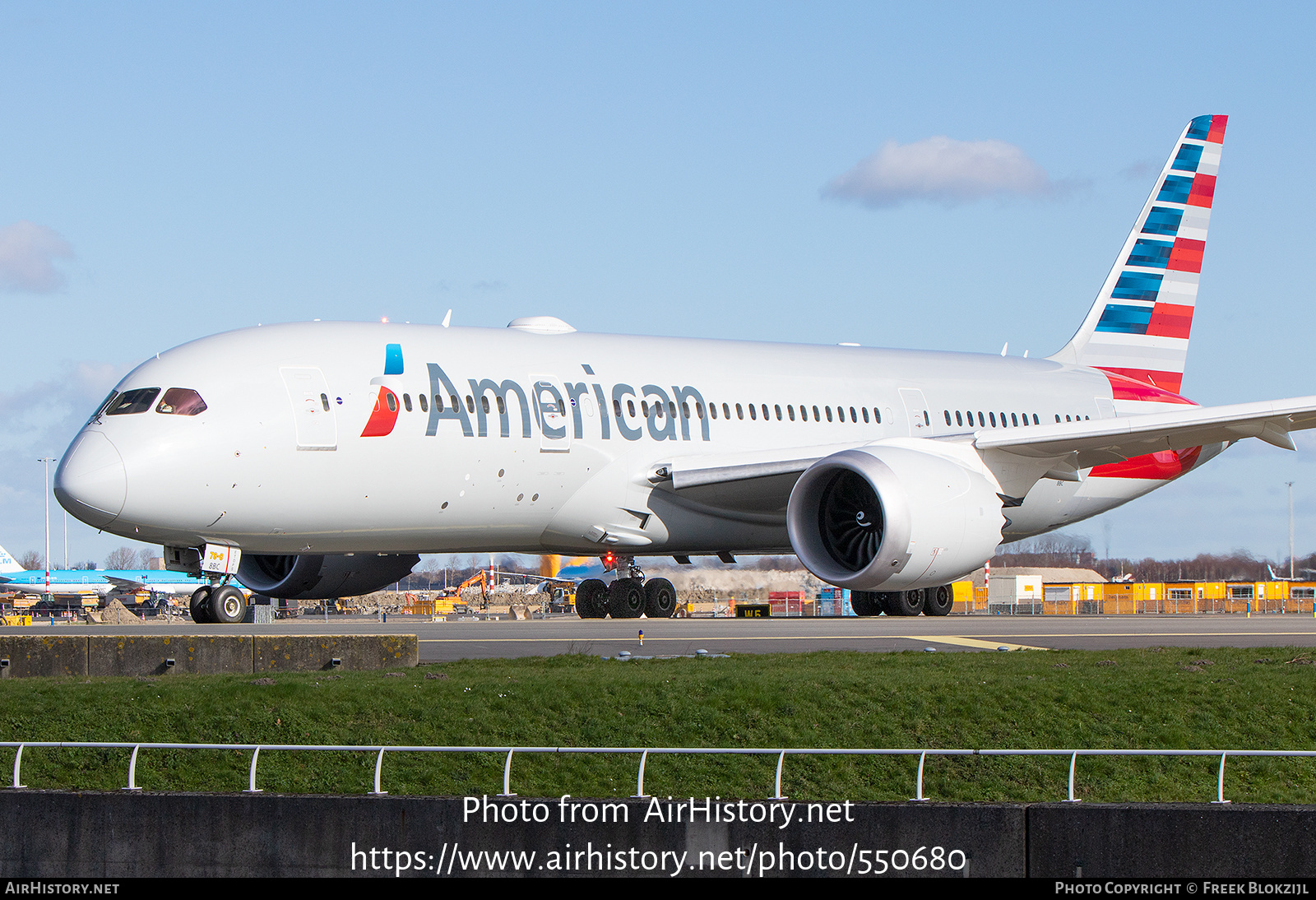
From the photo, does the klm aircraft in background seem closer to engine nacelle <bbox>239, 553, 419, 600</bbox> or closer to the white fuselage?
engine nacelle <bbox>239, 553, 419, 600</bbox>

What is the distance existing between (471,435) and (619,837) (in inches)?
449

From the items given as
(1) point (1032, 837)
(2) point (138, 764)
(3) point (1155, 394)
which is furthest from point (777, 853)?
(3) point (1155, 394)

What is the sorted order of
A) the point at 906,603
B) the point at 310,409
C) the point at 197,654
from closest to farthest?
the point at 197,654 < the point at 310,409 < the point at 906,603

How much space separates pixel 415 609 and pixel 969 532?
53.0m

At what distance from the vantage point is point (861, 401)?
2534cm

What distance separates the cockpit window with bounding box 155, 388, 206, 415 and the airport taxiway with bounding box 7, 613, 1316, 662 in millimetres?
2639

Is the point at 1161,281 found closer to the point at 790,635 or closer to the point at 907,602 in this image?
the point at 907,602

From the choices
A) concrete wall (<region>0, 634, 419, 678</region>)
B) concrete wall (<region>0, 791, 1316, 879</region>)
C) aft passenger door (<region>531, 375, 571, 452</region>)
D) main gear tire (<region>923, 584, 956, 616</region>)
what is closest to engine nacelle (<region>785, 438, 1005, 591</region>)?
aft passenger door (<region>531, 375, 571, 452</region>)

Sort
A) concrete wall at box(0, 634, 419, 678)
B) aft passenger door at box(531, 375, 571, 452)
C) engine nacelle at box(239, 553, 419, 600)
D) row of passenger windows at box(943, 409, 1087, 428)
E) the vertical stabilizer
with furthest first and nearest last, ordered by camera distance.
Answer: the vertical stabilizer
row of passenger windows at box(943, 409, 1087, 428)
engine nacelle at box(239, 553, 419, 600)
aft passenger door at box(531, 375, 571, 452)
concrete wall at box(0, 634, 419, 678)

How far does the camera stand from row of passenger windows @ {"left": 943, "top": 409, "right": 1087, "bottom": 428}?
26.2m

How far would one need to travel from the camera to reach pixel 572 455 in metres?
21.7

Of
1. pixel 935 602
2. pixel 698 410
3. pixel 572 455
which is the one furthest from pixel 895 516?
pixel 935 602

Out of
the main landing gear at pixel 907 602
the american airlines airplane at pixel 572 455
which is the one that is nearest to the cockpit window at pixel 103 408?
the american airlines airplane at pixel 572 455

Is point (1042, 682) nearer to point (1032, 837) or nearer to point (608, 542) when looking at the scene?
point (1032, 837)
